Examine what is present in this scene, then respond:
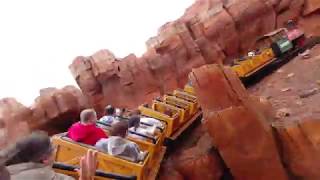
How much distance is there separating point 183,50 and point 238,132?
9.34 metres

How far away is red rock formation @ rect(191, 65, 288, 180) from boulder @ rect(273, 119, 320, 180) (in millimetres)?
193

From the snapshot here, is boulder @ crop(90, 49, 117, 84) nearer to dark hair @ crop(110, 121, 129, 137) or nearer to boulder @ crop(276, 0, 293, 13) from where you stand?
boulder @ crop(276, 0, 293, 13)

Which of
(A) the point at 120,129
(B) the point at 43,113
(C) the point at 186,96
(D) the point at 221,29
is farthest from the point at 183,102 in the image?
(D) the point at 221,29

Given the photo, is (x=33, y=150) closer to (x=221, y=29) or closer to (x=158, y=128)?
(x=158, y=128)

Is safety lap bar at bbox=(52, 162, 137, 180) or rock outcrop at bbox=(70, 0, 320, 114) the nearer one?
safety lap bar at bbox=(52, 162, 137, 180)

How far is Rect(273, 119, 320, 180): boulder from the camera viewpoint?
26.9 ft

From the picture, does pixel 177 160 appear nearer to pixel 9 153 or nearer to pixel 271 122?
pixel 271 122

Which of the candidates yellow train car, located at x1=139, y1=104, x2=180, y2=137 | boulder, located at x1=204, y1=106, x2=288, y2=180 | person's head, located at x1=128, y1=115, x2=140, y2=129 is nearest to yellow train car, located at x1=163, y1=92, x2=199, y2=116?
yellow train car, located at x1=139, y1=104, x2=180, y2=137

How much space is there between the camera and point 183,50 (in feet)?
57.4

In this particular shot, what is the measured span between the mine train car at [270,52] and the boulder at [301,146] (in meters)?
5.04

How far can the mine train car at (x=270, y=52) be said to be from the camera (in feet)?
45.2

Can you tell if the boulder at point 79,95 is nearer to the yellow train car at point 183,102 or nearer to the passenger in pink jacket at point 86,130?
the yellow train car at point 183,102

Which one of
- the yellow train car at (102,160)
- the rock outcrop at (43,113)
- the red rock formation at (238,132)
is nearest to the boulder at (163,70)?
the rock outcrop at (43,113)

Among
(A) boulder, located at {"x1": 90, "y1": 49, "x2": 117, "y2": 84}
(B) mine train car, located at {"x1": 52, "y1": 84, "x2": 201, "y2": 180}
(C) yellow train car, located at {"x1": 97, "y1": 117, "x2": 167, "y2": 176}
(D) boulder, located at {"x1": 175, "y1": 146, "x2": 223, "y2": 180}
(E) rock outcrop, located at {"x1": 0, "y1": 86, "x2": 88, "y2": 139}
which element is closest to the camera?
(B) mine train car, located at {"x1": 52, "y1": 84, "x2": 201, "y2": 180}
